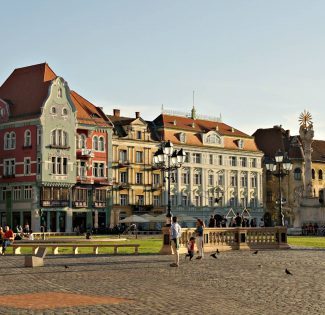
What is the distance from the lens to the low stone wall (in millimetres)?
39747

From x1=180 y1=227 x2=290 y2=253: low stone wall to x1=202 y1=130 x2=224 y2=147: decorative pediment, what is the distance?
2426 inches

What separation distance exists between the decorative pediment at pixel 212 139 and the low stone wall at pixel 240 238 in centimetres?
6162

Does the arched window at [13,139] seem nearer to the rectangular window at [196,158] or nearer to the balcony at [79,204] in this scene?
the balcony at [79,204]

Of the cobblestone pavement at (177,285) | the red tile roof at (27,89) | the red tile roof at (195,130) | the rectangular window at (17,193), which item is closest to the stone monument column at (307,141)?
the red tile roof at (195,130)

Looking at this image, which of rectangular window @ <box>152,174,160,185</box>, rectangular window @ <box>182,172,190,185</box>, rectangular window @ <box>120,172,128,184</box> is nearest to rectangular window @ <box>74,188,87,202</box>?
rectangular window @ <box>120,172,128,184</box>

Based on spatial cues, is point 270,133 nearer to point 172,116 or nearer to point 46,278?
point 172,116

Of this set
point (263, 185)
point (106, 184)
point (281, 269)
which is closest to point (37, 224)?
point (106, 184)

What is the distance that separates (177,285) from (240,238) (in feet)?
71.3

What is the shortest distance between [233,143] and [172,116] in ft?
35.5

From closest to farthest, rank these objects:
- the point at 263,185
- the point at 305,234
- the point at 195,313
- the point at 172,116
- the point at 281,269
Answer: the point at 195,313 → the point at 281,269 → the point at 305,234 → the point at 172,116 → the point at 263,185

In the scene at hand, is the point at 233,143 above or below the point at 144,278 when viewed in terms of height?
above

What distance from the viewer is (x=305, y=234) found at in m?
78.8

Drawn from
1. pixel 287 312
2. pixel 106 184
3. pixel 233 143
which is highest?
Answer: pixel 233 143

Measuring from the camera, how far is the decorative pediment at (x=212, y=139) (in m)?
105
